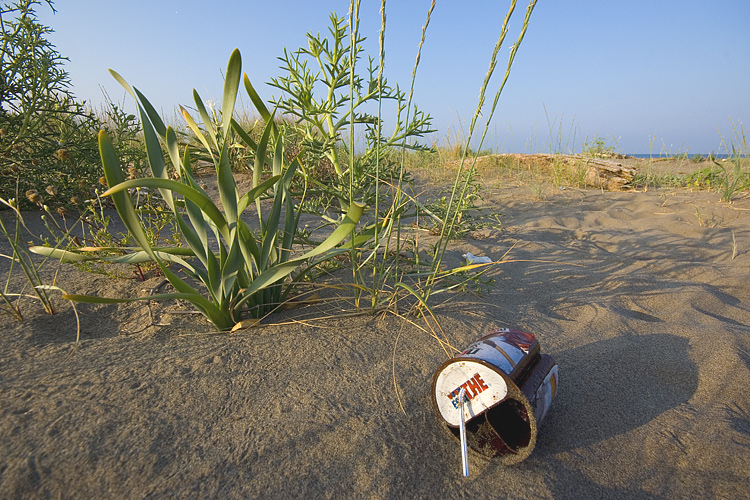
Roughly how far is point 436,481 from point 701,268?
2348mm

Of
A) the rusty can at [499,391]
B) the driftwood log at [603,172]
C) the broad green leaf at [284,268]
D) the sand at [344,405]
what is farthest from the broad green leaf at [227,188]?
the driftwood log at [603,172]

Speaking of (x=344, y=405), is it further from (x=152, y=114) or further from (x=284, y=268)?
(x=152, y=114)

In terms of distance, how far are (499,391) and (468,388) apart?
76mm

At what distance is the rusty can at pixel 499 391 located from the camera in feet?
3.11

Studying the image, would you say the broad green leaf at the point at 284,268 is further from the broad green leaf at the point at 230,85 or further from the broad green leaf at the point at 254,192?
the broad green leaf at the point at 230,85

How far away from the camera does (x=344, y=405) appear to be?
1087 mm

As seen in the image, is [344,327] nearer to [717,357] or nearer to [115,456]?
[115,456]

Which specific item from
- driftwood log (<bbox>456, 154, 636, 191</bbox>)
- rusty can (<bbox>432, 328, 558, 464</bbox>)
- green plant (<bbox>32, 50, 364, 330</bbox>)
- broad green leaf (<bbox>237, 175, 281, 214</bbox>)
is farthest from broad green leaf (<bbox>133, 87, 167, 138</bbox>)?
driftwood log (<bbox>456, 154, 636, 191</bbox>)

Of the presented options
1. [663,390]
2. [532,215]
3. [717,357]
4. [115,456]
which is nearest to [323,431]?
[115,456]

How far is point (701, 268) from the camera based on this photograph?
7.79ft

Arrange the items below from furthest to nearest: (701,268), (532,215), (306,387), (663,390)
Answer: (532,215), (701,268), (663,390), (306,387)

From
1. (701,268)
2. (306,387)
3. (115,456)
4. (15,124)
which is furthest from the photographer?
(701,268)

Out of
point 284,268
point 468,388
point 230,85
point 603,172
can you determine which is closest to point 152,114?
point 230,85

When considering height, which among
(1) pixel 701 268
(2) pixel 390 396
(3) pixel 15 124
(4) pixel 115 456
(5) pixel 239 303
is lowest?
(1) pixel 701 268
